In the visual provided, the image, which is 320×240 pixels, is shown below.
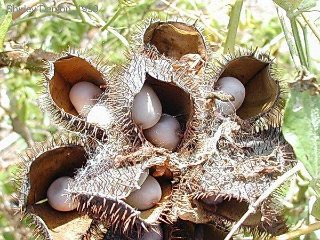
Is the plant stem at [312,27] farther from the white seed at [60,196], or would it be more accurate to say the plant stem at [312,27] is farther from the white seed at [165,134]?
the white seed at [60,196]

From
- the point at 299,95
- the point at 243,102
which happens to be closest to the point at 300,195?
the point at 243,102

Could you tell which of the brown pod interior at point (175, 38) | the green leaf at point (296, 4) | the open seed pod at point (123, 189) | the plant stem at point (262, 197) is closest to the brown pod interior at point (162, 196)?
the open seed pod at point (123, 189)

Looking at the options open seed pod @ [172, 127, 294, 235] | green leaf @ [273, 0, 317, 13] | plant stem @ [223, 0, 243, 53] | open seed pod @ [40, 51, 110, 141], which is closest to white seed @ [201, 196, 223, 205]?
open seed pod @ [172, 127, 294, 235]

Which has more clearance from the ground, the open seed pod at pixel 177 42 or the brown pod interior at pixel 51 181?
the open seed pod at pixel 177 42

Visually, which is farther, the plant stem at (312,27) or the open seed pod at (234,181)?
the plant stem at (312,27)

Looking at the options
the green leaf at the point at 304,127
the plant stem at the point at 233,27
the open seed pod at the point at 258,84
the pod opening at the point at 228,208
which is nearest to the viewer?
the green leaf at the point at 304,127

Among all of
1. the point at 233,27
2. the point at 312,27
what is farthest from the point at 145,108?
the point at 233,27

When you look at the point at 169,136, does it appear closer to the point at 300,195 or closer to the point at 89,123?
the point at 89,123
